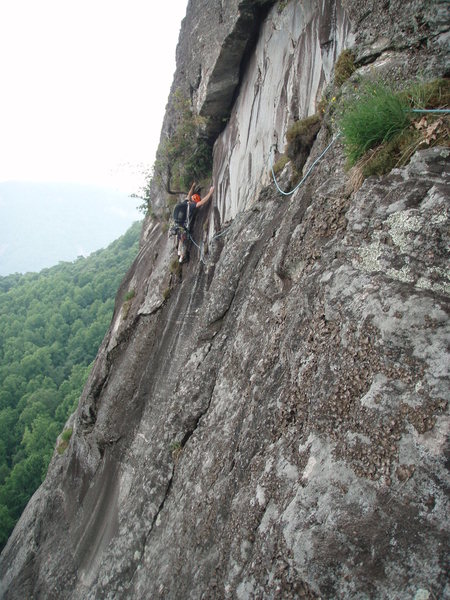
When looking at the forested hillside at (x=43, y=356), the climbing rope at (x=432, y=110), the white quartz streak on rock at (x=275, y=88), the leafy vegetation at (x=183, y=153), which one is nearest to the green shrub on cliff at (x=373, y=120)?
the climbing rope at (x=432, y=110)

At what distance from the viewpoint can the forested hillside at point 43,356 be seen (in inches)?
1426

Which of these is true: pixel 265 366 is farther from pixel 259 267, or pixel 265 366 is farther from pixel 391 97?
pixel 391 97

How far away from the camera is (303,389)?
4.15 m

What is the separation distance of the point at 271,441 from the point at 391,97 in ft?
13.4

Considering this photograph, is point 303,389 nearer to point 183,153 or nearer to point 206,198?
point 206,198

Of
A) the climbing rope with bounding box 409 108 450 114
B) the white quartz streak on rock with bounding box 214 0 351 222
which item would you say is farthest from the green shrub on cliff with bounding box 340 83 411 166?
the white quartz streak on rock with bounding box 214 0 351 222

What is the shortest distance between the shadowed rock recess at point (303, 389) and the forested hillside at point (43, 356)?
30140 mm

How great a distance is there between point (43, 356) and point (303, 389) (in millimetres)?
58005

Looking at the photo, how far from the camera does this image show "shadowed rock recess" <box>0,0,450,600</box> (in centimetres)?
304

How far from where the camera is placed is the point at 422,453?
Result: 294cm

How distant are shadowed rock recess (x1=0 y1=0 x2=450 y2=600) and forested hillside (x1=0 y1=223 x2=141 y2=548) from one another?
30.1m

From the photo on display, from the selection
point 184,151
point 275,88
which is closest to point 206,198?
point 184,151

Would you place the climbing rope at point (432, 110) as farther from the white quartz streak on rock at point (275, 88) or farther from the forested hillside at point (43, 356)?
the forested hillside at point (43, 356)

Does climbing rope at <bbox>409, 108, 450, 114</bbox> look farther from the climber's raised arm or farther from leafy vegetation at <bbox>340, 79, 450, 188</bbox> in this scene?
the climber's raised arm
